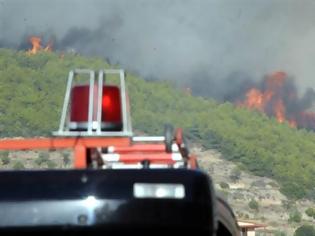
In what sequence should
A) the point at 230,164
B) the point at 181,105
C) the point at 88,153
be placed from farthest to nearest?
the point at 181,105
the point at 230,164
the point at 88,153

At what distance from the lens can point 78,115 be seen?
6.28 meters

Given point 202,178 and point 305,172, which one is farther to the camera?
point 305,172

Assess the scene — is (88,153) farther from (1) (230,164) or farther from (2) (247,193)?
(1) (230,164)

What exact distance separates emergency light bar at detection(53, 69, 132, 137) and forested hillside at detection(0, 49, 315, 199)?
130 metres

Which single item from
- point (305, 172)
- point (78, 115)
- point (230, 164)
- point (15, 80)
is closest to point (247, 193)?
point (230, 164)

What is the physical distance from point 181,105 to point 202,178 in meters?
195

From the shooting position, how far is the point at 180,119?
569ft

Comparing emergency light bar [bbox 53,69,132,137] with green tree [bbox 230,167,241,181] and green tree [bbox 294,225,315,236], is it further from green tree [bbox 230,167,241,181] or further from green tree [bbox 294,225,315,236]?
green tree [bbox 230,167,241,181]

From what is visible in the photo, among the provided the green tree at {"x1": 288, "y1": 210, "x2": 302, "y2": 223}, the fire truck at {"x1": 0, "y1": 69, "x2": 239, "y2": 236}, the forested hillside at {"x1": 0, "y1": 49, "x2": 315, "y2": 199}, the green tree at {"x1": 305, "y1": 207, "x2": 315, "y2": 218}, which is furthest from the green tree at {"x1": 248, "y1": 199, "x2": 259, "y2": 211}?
the fire truck at {"x1": 0, "y1": 69, "x2": 239, "y2": 236}

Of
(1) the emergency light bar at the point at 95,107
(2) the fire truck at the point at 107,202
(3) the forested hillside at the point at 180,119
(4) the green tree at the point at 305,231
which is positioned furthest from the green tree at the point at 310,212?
(2) the fire truck at the point at 107,202

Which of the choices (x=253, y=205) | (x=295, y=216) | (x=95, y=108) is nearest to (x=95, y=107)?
(x=95, y=108)

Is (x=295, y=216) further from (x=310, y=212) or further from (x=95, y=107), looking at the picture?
(x=95, y=107)

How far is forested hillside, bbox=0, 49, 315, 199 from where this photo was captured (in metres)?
154

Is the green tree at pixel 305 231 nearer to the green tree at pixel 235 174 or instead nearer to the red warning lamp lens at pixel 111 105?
the green tree at pixel 235 174
